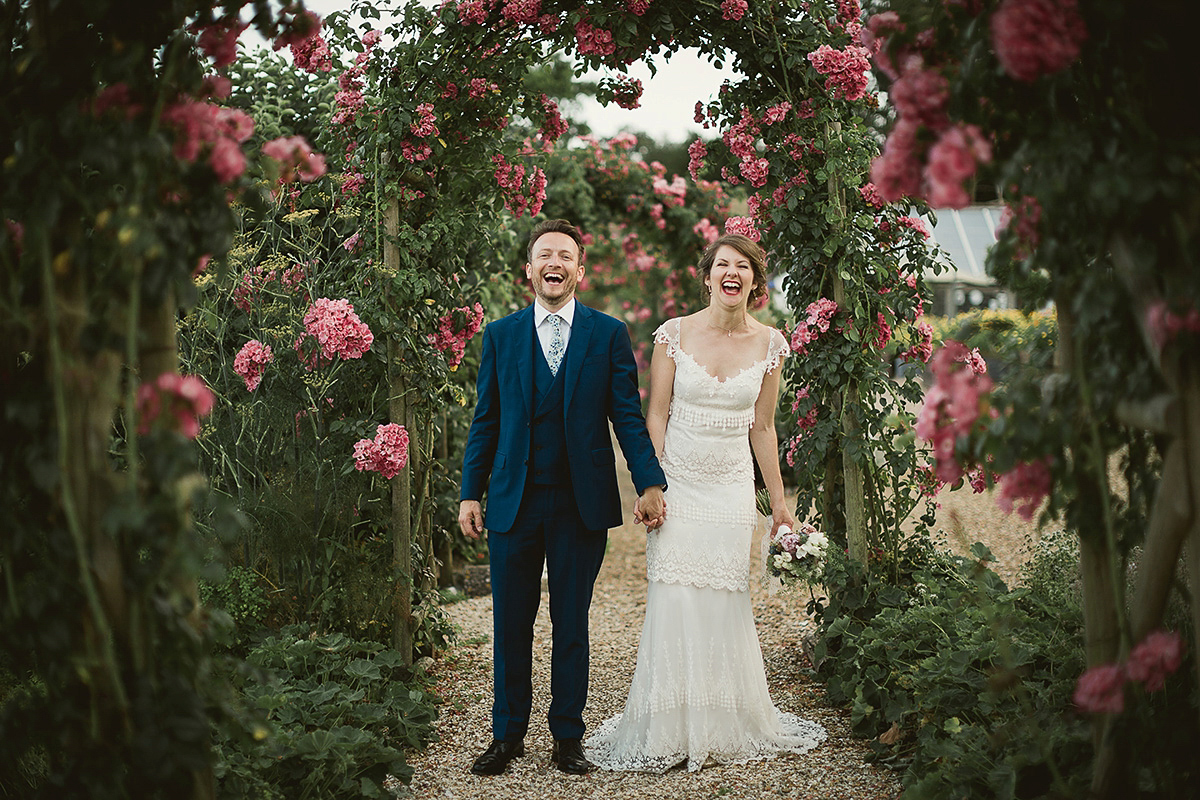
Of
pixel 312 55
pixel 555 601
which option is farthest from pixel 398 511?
pixel 312 55

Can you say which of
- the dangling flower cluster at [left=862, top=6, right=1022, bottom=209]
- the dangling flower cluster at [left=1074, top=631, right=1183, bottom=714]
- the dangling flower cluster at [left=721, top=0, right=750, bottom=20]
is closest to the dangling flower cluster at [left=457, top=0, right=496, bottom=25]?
the dangling flower cluster at [left=721, top=0, right=750, bottom=20]

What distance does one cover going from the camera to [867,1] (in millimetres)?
17219

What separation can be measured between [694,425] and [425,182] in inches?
61.1

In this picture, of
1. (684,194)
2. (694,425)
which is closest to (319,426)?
(694,425)

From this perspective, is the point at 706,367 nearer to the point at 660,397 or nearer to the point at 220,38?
the point at 660,397

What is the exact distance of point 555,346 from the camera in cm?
318

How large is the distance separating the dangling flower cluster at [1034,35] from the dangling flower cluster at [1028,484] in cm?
71

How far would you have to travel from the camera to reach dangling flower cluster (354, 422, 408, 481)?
348cm

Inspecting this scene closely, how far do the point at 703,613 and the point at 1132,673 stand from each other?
1600 millimetres

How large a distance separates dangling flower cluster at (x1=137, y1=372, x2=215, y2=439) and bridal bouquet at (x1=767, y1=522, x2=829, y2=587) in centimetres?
227

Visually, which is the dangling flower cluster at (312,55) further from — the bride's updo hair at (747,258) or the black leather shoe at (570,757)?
the black leather shoe at (570,757)

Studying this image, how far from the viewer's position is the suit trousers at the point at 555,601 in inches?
122

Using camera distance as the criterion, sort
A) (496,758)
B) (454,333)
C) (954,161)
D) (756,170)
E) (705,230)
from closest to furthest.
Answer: (954,161), (496,758), (756,170), (454,333), (705,230)

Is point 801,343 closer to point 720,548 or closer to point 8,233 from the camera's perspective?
point 720,548
